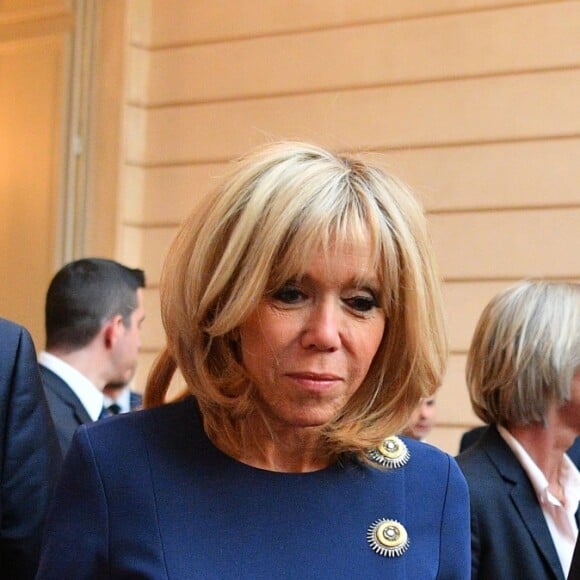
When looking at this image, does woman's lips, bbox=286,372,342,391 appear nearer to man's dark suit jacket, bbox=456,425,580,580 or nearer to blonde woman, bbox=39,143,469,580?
blonde woman, bbox=39,143,469,580

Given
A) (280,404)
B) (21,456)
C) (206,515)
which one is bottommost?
(21,456)

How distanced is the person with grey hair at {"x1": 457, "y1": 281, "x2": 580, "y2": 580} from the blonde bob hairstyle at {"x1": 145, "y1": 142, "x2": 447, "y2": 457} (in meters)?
1.05

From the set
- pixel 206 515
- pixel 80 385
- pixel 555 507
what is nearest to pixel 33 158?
pixel 80 385

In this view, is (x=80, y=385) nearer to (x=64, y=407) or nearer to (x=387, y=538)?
(x=64, y=407)

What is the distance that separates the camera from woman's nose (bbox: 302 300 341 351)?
6.66ft

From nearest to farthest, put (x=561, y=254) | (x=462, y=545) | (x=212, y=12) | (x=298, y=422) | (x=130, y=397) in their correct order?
(x=298, y=422) → (x=462, y=545) → (x=130, y=397) → (x=561, y=254) → (x=212, y=12)

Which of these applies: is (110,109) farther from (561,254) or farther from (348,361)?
(348,361)

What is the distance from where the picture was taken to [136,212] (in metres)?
7.87

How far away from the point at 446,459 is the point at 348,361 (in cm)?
39

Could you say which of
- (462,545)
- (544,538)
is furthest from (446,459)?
(544,538)

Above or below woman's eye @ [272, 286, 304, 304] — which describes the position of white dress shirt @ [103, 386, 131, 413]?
below

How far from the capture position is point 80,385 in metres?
4.58

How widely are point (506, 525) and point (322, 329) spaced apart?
136cm

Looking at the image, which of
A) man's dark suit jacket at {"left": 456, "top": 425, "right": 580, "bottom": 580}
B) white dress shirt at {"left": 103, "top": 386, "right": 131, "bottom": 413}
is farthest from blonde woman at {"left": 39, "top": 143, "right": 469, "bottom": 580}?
white dress shirt at {"left": 103, "top": 386, "right": 131, "bottom": 413}
